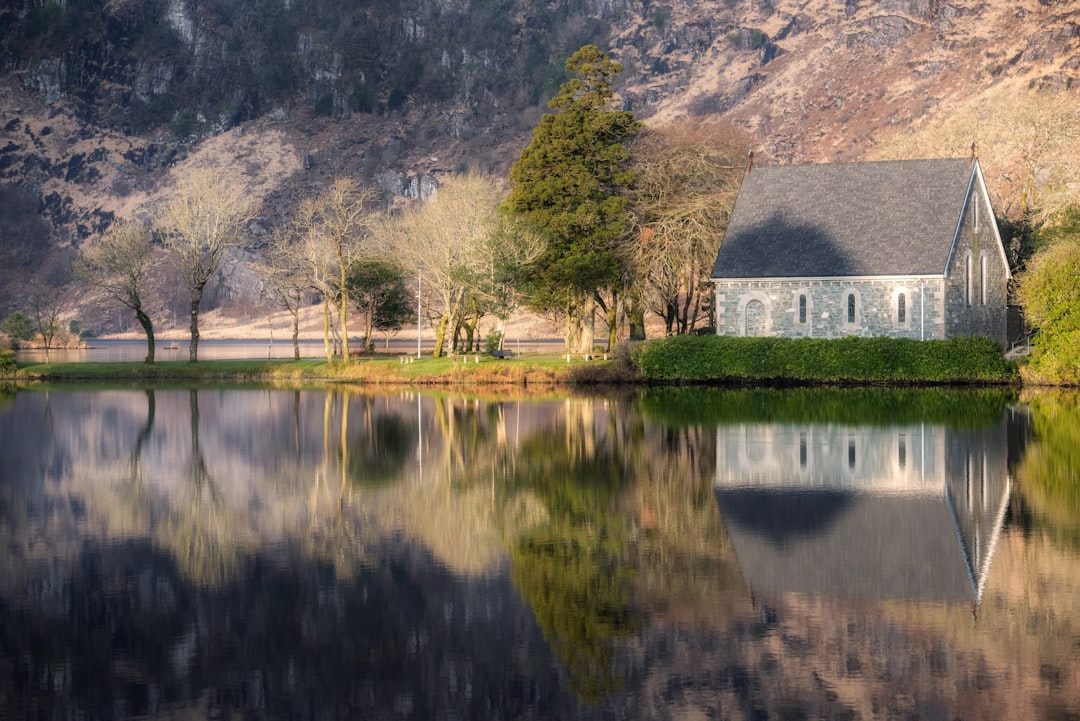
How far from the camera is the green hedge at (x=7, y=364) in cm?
6394

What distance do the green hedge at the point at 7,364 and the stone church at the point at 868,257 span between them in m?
34.6

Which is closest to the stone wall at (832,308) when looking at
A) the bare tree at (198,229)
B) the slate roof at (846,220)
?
the slate roof at (846,220)

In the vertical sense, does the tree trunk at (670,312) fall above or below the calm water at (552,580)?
above

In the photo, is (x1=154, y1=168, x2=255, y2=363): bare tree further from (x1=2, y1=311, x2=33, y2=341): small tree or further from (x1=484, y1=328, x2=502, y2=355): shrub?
(x1=2, y1=311, x2=33, y2=341): small tree

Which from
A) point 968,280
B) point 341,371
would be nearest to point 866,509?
point 968,280

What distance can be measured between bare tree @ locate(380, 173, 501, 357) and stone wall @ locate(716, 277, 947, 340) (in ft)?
37.6

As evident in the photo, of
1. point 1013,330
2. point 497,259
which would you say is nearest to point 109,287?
point 497,259

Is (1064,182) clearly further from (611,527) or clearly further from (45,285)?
(45,285)

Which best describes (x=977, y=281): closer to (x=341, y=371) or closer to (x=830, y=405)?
(x=830, y=405)

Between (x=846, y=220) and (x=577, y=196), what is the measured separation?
479 inches

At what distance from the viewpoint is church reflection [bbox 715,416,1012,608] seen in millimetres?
13930

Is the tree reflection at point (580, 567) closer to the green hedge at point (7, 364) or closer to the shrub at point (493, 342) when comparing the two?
the shrub at point (493, 342)

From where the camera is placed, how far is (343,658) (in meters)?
11.4

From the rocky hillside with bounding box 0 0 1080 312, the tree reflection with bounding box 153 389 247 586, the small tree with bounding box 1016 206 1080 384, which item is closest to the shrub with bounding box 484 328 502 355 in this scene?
the small tree with bounding box 1016 206 1080 384
